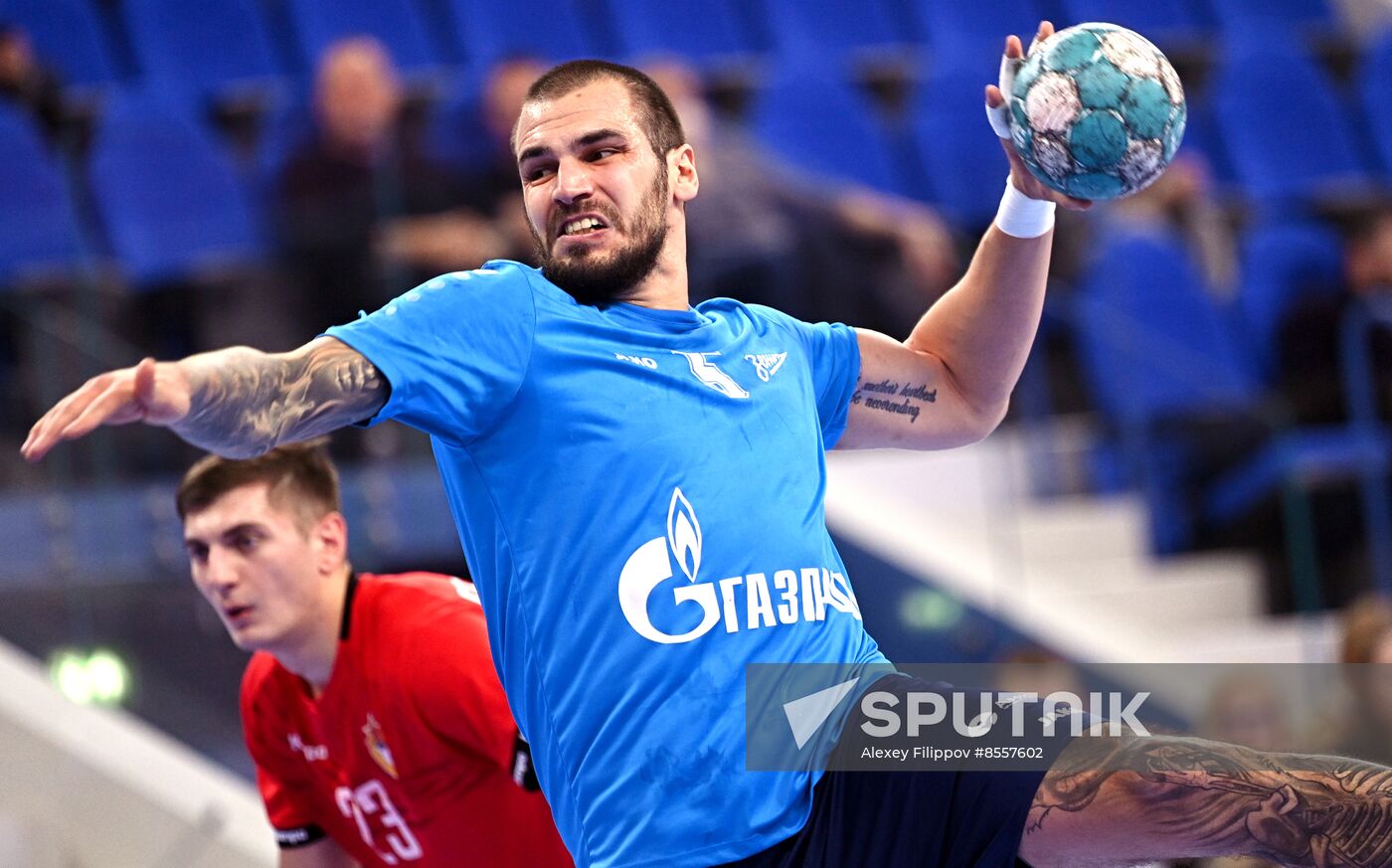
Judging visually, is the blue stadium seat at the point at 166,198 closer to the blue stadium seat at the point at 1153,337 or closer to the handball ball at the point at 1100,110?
the blue stadium seat at the point at 1153,337

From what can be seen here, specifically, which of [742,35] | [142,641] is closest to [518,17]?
[742,35]

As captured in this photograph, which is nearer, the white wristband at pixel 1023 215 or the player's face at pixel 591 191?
the player's face at pixel 591 191

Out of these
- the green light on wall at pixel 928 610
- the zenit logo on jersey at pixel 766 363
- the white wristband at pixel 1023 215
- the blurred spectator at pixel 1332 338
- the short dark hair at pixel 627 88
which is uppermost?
the short dark hair at pixel 627 88

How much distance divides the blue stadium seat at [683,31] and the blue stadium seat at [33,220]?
4.02 m

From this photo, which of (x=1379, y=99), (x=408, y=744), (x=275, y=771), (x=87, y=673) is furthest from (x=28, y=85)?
(x=1379, y=99)

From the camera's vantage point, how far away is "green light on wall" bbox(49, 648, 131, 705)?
226 inches

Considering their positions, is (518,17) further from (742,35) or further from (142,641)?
(142,641)

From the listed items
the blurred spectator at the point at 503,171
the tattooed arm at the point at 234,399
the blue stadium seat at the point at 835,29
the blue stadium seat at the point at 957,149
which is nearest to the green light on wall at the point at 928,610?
the blurred spectator at the point at 503,171

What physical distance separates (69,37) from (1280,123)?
674 cm

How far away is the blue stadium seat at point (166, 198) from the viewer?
6.48m

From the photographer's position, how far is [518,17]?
9.31 metres

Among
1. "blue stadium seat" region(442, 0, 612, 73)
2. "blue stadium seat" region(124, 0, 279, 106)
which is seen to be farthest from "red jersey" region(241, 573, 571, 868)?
"blue stadium seat" region(442, 0, 612, 73)

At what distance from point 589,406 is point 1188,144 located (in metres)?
7.65

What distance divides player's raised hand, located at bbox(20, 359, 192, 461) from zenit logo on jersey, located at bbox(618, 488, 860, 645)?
2.66ft
